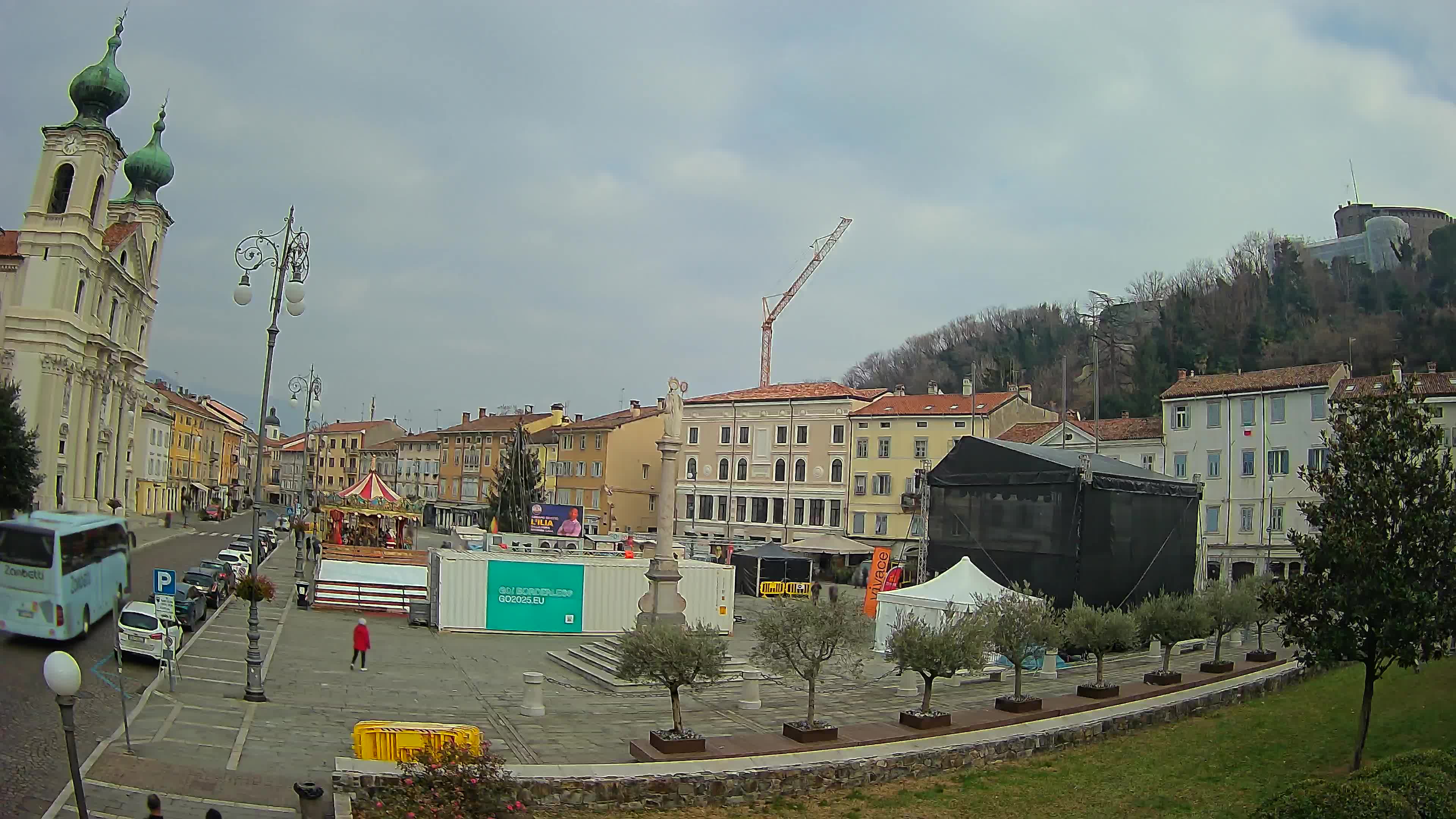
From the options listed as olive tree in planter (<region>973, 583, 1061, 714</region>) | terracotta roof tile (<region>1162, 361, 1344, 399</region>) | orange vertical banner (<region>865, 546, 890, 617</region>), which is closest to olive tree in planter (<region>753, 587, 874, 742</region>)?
olive tree in planter (<region>973, 583, 1061, 714</region>)

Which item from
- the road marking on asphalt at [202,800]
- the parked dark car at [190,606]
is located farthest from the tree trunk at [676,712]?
the parked dark car at [190,606]

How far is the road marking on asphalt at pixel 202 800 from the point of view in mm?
12031

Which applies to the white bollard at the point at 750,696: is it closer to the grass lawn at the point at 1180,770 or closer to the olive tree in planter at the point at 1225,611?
the grass lawn at the point at 1180,770

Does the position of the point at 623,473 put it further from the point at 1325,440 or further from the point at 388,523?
the point at 1325,440

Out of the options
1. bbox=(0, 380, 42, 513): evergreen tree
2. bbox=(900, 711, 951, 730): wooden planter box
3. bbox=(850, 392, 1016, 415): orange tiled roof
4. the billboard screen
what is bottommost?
bbox=(900, 711, 951, 730): wooden planter box

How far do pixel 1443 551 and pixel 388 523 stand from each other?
4934 centimetres

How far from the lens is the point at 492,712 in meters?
19.0

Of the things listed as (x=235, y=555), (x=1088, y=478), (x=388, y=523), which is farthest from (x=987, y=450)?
(x=388, y=523)

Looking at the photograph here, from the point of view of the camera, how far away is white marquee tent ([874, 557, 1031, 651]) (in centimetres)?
2561

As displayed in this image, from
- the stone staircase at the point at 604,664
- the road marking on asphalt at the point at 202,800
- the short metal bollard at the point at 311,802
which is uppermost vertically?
the short metal bollard at the point at 311,802

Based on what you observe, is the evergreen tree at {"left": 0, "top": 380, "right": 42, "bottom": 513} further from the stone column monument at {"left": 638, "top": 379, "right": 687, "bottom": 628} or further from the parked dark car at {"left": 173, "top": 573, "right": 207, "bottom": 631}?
the stone column monument at {"left": 638, "top": 379, "right": 687, "bottom": 628}

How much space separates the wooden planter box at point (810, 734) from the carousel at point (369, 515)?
3080 centimetres

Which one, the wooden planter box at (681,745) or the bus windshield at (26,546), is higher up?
the bus windshield at (26,546)

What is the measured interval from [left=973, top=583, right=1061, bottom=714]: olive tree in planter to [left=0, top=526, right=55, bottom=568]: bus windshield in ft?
59.2
